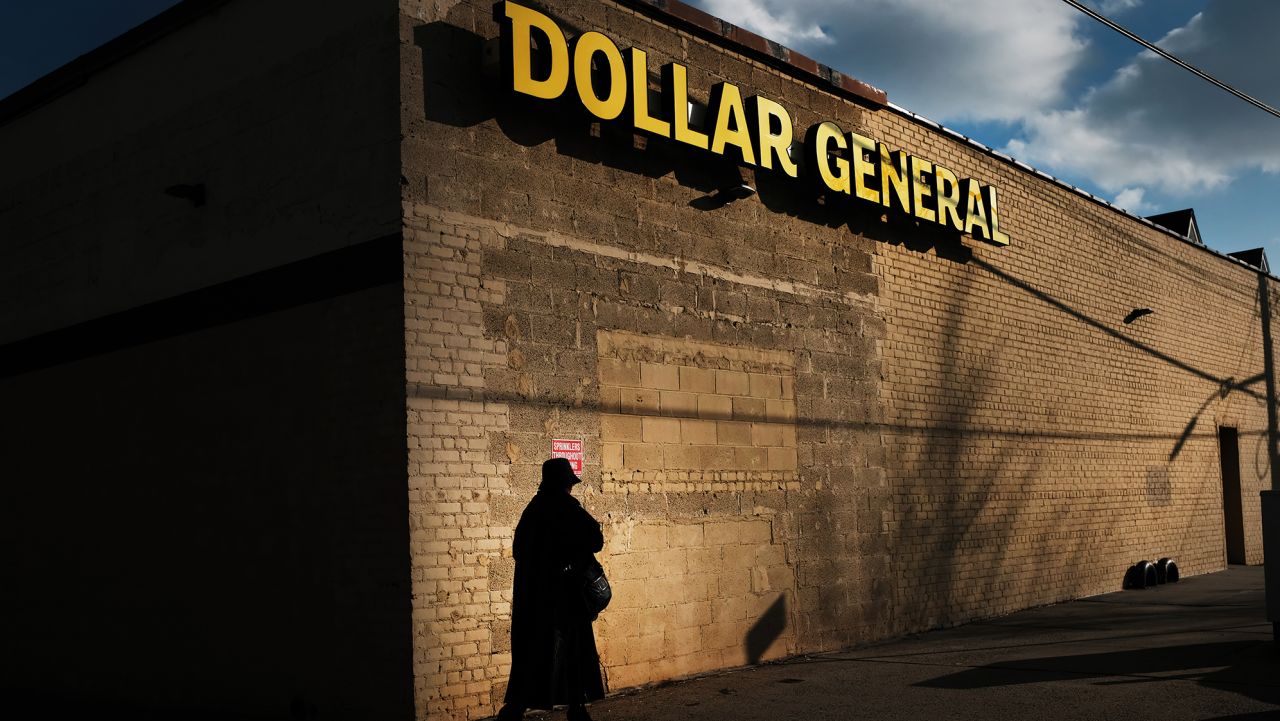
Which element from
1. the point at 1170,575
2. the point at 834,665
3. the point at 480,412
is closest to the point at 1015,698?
the point at 834,665

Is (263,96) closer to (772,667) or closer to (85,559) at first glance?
(85,559)

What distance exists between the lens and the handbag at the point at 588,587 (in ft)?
24.7

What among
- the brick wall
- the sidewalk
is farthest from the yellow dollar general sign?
the sidewalk

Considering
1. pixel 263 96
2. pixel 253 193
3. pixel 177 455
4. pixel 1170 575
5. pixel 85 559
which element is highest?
pixel 263 96

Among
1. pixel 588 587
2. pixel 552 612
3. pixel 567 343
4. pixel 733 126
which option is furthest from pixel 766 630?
pixel 733 126

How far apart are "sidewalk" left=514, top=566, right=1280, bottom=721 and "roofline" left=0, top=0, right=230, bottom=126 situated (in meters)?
7.07

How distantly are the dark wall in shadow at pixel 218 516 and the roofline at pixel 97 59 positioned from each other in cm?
260

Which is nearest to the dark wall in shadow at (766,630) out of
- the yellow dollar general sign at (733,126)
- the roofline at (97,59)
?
the yellow dollar general sign at (733,126)

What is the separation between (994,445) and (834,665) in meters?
5.27

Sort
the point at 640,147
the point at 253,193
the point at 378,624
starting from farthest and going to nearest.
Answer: the point at 640,147 → the point at 253,193 → the point at 378,624

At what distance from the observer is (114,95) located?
11.6m

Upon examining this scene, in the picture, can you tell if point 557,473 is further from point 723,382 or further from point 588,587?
point 723,382

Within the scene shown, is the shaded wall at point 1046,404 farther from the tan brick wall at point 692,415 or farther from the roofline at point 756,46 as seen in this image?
the tan brick wall at point 692,415

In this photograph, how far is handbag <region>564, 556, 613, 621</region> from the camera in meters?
7.53
